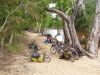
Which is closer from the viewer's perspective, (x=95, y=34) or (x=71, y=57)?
(x=71, y=57)

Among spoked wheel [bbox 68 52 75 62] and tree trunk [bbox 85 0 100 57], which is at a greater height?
tree trunk [bbox 85 0 100 57]

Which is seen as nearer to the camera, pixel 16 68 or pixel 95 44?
pixel 16 68

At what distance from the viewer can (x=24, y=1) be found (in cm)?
734

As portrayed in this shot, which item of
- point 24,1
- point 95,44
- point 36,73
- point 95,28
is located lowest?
point 36,73

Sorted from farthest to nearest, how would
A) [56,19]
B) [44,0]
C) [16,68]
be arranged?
[56,19], [44,0], [16,68]

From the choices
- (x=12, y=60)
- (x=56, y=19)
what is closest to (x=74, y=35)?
(x=12, y=60)

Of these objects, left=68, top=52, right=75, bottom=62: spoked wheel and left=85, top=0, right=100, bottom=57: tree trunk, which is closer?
left=68, top=52, right=75, bottom=62: spoked wheel

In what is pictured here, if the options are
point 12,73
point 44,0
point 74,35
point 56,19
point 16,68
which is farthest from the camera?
point 56,19

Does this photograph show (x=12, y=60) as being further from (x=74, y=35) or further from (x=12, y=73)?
(x=74, y=35)

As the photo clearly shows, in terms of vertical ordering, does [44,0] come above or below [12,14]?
above

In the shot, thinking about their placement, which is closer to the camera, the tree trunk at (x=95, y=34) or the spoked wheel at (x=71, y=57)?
the spoked wheel at (x=71, y=57)

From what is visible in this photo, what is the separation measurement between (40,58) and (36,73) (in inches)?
72.2

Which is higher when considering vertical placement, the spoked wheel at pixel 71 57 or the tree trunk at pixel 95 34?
the tree trunk at pixel 95 34

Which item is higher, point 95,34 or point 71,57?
point 95,34
